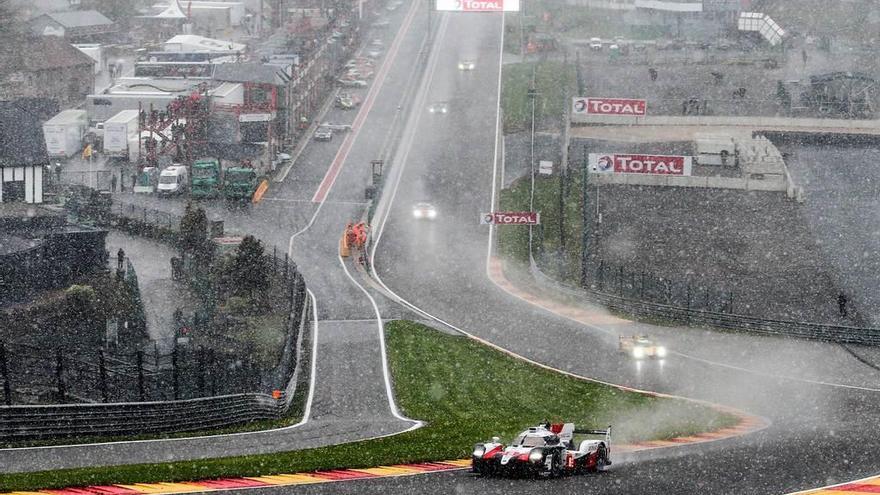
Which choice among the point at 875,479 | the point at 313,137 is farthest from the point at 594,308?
the point at 313,137

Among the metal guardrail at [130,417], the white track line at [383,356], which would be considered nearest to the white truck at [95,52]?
the white track line at [383,356]

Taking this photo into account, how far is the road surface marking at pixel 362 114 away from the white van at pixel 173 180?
317 inches

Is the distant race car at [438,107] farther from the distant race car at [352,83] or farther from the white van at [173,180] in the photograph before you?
the white van at [173,180]

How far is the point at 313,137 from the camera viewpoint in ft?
290

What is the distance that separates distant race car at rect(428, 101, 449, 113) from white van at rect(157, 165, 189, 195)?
24806 mm

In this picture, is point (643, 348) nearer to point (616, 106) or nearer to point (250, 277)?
point (250, 277)

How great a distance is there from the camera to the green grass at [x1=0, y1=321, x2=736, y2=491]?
27.2m

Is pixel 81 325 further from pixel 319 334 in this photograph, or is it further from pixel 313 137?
pixel 313 137

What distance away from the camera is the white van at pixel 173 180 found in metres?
74.6

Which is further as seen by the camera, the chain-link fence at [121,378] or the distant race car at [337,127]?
the distant race car at [337,127]

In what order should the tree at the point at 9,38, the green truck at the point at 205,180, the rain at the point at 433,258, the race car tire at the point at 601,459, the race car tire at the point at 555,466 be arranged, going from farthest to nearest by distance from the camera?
the tree at the point at 9,38, the green truck at the point at 205,180, the rain at the point at 433,258, the race car tire at the point at 601,459, the race car tire at the point at 555,466

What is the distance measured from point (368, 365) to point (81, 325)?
1174 centimetres

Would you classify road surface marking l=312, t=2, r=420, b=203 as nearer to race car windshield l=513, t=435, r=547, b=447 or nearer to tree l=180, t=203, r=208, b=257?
tree l=180, t=203, r=208, b=257

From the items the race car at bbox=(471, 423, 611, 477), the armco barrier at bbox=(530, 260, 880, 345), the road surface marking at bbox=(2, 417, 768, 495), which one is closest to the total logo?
the armco barrier at bbox=(530, 260, 880, 345)
